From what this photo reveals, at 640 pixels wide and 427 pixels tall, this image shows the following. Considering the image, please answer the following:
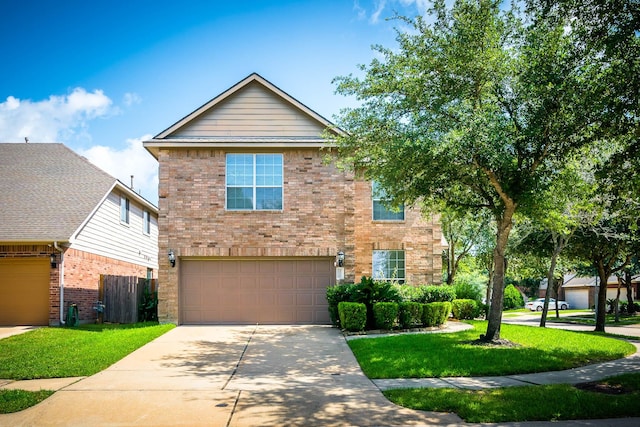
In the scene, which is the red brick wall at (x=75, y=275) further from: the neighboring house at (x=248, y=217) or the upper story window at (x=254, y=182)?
the upper story window at (x=254, y=182)

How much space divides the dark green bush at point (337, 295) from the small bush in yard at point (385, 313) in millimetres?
959

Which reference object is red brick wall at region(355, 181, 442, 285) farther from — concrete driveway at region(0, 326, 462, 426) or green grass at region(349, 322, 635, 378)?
concrete driveway at region(0, 326, 462, 426)

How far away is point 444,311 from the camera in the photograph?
1747 centimetres

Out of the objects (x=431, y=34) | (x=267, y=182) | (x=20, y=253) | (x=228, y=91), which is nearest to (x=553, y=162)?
(x=431, y=34)

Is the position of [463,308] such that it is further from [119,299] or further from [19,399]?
[19,399]

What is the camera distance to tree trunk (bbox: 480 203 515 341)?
13453 mm

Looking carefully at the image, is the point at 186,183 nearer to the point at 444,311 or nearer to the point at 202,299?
the point at 202,299

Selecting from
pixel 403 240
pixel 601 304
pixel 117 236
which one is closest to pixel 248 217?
pixel 403 240

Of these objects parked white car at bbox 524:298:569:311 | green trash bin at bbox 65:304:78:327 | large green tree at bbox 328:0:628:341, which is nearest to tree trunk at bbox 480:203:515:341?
large green tree at bbox 328:0:628:341

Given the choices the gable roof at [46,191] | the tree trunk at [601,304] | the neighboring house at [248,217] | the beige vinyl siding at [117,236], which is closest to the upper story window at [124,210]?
the beige vinyl siding at [117,236]

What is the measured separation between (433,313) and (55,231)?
12477 mm

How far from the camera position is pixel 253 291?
61.5 ft

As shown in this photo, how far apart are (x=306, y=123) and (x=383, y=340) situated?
338 inches

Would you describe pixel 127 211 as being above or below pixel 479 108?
below
